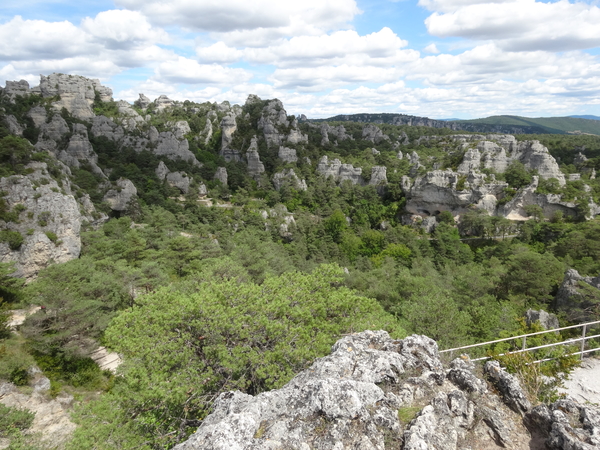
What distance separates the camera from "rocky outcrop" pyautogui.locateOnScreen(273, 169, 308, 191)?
212 feet

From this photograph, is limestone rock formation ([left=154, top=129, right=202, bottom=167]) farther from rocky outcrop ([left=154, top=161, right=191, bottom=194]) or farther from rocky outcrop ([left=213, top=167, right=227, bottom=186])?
rocky outcrop ([left=154, top=161, right=191, bottom=194])

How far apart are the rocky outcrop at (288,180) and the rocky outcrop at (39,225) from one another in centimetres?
4135

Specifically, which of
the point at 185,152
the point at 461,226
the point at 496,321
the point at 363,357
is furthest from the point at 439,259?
the point at 185,152

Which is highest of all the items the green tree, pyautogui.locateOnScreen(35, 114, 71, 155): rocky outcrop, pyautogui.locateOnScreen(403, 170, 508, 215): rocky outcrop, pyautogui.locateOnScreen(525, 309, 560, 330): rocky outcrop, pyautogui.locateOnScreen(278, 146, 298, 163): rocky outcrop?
pyautogui.locateOnScreen(35, 114, 71, 155): rocky outcrop

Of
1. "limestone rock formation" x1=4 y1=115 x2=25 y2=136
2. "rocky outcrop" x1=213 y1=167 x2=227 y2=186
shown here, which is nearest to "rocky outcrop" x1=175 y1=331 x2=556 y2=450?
"limestone rock formation" x1=4 y1=115 x2=25 y2=136

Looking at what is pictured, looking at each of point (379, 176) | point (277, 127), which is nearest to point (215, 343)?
point (379, 176)

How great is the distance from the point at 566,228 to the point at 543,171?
603 inches

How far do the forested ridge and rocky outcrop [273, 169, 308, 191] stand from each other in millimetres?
802

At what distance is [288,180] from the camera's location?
6450 centimetres

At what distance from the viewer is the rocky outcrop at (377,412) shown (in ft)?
17.3

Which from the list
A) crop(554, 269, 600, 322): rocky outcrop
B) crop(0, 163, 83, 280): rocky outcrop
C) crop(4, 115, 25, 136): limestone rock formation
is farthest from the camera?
crop(4, 115, 25, 136): limestone rock formation

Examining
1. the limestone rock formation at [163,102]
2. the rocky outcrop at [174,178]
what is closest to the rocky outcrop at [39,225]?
the rocky outcrop at [174,178]

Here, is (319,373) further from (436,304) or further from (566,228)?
(566,228)

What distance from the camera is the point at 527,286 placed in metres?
27.6
